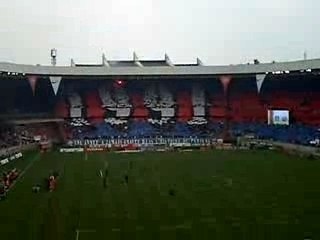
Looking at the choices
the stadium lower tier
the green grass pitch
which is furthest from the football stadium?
the stadium lower tier

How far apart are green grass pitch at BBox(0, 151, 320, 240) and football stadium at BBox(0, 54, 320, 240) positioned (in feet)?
0.26

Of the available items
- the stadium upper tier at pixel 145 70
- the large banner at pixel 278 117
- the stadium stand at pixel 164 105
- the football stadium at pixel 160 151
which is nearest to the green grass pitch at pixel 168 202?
the football stadium at pixel 160 151

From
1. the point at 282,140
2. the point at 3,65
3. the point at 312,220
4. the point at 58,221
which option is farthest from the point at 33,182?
the point at 282,140

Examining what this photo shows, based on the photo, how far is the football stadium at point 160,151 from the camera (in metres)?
26.0

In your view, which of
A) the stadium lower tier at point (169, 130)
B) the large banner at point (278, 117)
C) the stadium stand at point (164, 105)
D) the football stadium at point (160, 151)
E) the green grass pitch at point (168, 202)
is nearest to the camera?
the green grass pitch at point (168, 202)

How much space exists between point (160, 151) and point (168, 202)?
36.7 m

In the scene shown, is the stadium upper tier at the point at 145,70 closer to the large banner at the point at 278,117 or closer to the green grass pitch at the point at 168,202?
the large banner at the point at 278,117

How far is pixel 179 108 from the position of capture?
86.4 metres

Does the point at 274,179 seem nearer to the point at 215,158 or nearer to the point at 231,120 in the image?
the point at 215,158

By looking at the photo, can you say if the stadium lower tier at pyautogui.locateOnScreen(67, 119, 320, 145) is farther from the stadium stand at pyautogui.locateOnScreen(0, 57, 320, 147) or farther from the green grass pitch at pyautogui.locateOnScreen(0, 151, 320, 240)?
the green grass pitch at pyautogui.locateOnScreen(0, 151, 320, 240)

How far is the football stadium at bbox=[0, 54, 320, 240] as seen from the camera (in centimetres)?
2605

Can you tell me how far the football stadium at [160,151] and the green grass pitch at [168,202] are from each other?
0.08 meters

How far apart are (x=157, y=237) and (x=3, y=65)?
50.6 meters

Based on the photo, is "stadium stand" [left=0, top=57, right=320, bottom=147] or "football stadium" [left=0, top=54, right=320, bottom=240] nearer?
"football stadium" [left=0, top=54, right=320, bottom=240]
